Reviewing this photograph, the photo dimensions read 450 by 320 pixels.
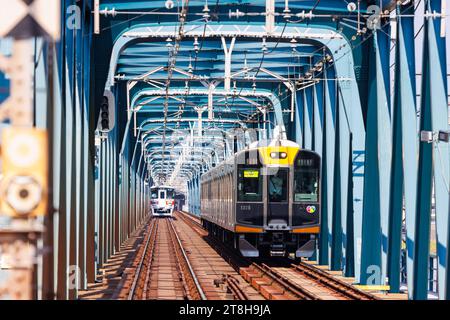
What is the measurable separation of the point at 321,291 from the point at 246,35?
8158mm

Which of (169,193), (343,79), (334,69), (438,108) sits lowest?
(169,193)

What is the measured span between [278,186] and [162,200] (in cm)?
5031

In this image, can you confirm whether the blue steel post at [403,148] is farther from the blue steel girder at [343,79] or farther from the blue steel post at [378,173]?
the blue steel girder at [343,79]

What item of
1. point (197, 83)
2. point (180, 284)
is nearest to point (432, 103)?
point (180, 284)

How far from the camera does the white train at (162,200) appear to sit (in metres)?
71.3

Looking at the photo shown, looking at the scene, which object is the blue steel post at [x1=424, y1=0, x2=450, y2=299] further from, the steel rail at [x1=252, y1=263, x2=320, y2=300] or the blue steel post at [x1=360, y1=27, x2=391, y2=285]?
the blue steel post at [x1=360, y1=27, x2=391, y2=285]

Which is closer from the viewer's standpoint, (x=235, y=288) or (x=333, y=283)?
(x=235, y=288)

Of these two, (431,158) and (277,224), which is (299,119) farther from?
(431,158)

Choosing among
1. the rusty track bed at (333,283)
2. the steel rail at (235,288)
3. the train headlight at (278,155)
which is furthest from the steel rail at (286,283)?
the train headlight at (278,155)

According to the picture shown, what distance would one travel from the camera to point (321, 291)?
17.6 metres

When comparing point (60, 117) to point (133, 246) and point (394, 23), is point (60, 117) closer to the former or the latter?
point (394, 23)

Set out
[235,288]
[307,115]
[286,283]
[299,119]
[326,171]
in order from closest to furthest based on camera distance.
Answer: [235,288] < [286,283] < [326,171] < [307,115] < [299,119]

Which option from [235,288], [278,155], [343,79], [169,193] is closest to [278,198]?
[278,155]

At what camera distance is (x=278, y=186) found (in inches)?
883
